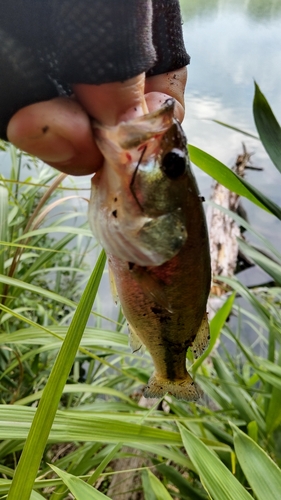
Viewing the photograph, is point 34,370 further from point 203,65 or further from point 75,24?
point 203,65

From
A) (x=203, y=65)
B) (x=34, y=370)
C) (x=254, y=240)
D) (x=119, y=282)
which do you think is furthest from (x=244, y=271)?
(x=203, y=65)

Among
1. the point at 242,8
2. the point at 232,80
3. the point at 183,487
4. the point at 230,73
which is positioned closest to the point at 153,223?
the point at 183,487

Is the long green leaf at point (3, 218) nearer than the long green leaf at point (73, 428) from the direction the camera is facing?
No

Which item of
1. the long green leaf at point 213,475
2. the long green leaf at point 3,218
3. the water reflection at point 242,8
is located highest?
the water reflection at point 242,8

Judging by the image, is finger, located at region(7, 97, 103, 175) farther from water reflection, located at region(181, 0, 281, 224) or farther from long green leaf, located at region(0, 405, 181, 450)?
water reflection, located at region(181, 0, 281, 224)

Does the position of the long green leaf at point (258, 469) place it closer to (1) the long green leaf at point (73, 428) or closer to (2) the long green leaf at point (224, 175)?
(1) the long green leaf at point (73, 428)

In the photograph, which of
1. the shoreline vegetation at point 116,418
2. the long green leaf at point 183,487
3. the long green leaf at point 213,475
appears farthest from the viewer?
the long green leaf at point 183,487

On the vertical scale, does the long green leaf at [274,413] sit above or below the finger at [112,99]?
below

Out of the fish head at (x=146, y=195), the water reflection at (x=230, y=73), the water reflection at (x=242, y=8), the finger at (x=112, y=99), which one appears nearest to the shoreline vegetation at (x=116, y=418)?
the fish head at (x=146, y=195)

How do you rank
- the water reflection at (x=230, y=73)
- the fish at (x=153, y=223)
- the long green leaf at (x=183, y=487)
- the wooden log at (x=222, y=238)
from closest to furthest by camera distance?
1. the fish at (x=153, y=223)
2. the long green leaf at (x=183, y=487)
3. the wooden log at (x=222, y=238)
4. the water reflection at (x=230, y=73)
